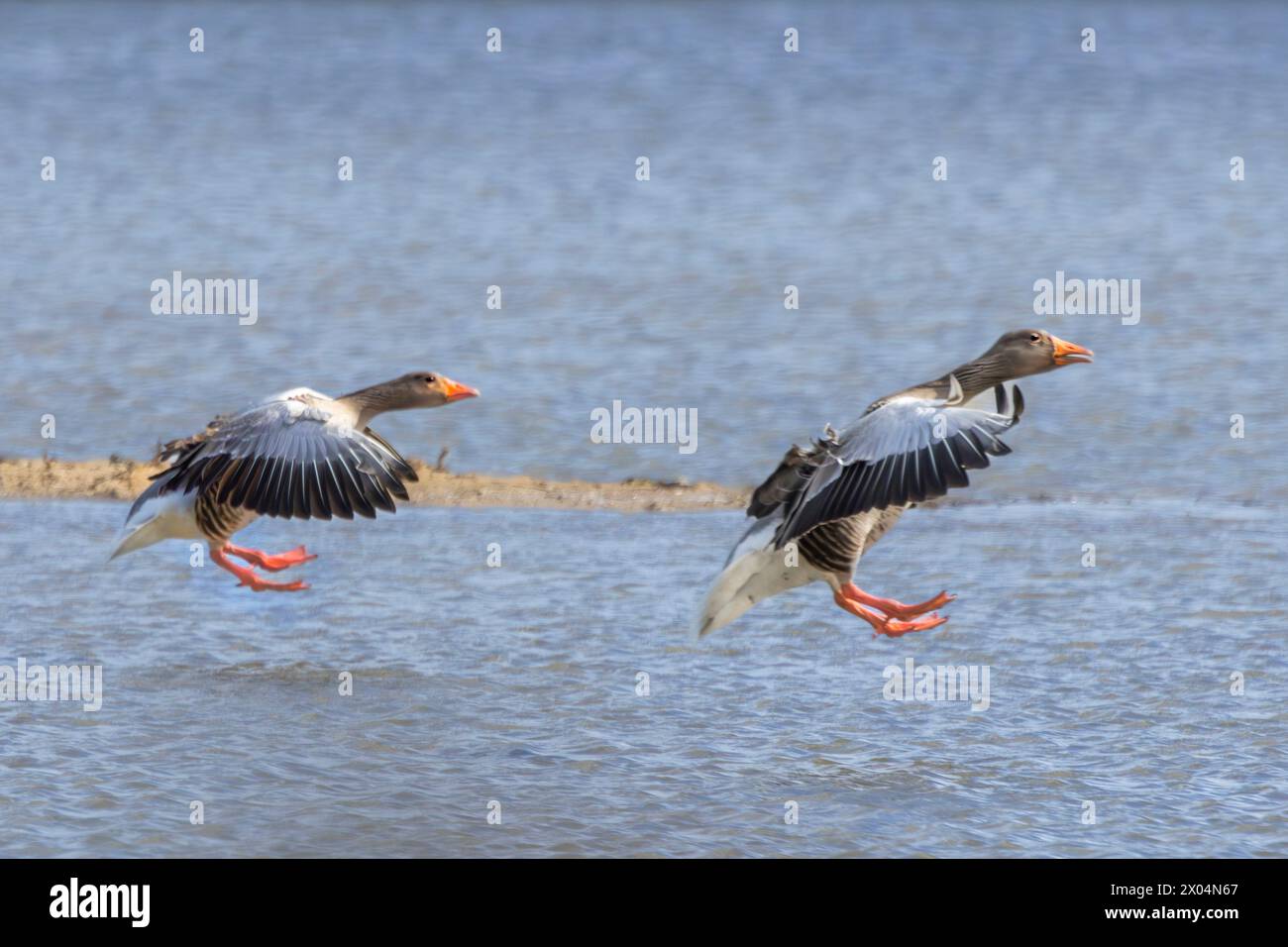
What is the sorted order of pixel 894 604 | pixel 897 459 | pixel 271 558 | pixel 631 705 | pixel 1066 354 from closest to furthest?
pixel 897 459
pixel 894 604
pixel 1066 354
pixel 271 558
pixel 631 705

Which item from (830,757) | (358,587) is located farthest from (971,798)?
(358,587)

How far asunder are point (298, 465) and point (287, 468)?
0.06 m

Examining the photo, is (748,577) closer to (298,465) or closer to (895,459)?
(895,459)

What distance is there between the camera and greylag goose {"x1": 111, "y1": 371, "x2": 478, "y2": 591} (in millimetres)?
9367

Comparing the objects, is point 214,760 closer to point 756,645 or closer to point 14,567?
point 756,645

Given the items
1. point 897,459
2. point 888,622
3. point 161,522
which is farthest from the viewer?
point 161,522

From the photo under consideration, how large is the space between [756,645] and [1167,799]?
3.46 m

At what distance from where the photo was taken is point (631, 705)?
35.9ft
